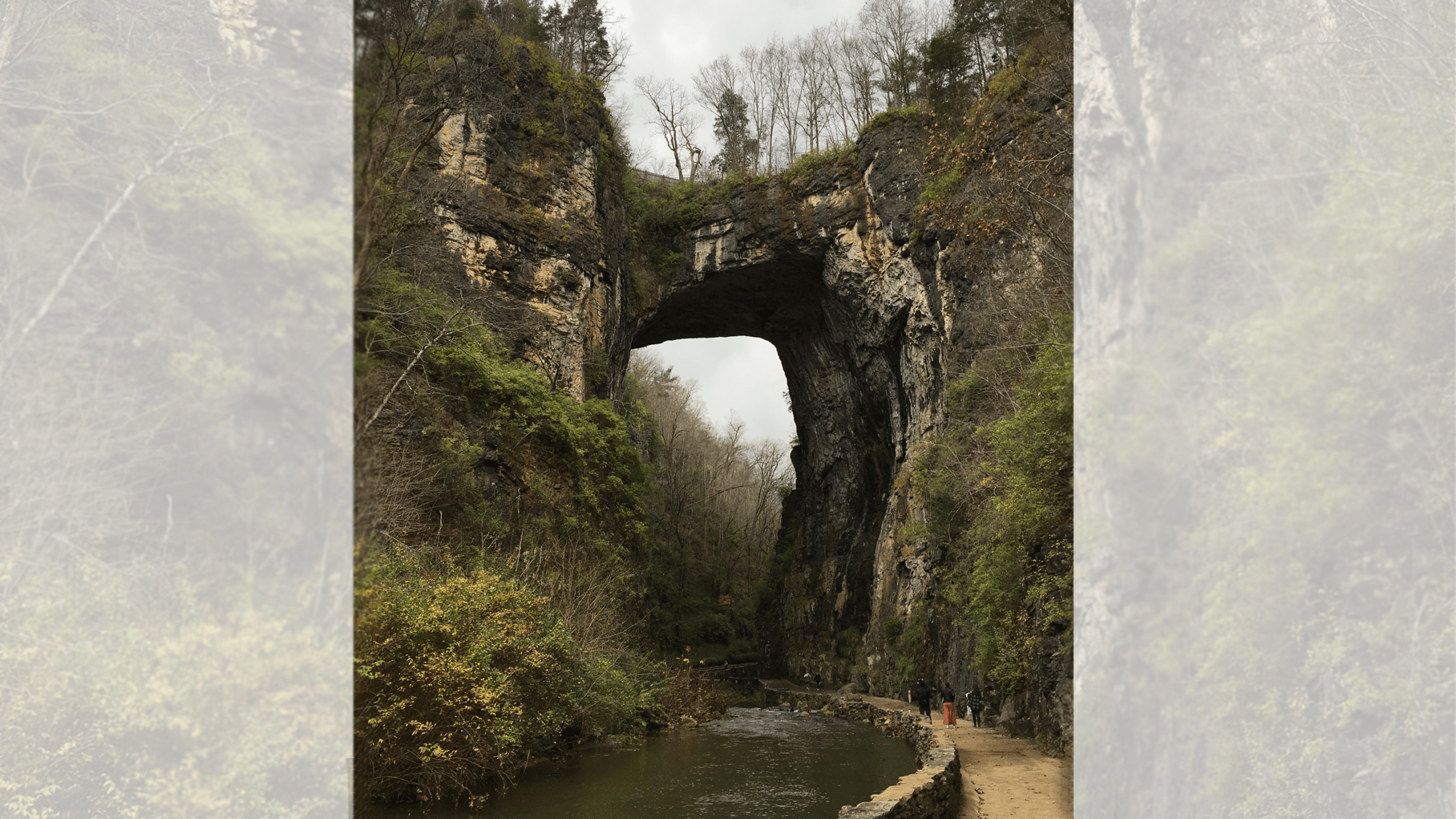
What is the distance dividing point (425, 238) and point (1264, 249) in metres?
12.0

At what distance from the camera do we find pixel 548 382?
19.7 metres

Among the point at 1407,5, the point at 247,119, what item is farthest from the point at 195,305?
the point at 1407,5

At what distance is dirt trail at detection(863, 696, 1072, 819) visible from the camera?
9.11 m

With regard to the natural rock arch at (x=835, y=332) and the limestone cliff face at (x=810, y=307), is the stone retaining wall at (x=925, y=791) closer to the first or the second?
the limestone cliff face at (x=810, y=307)

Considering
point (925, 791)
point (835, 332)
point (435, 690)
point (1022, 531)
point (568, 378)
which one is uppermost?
point (835, 332)

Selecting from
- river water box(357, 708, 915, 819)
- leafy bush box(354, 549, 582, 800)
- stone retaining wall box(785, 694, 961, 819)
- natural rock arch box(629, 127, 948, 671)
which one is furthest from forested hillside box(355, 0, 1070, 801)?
stone retaining wall box(785, 694, 961, 819)

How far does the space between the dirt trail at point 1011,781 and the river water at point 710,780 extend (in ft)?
3.73

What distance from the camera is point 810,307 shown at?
3114cm

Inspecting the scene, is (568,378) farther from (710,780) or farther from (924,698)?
(710,780)

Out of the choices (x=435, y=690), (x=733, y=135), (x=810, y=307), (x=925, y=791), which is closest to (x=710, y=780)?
(x=925, y=791)

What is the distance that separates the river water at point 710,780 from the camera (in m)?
9.21

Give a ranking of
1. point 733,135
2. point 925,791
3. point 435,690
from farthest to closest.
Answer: point 733,135 < point 435,690 < point 925,791

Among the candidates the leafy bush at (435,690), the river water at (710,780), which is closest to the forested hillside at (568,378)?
the leafy bush at (435,690)

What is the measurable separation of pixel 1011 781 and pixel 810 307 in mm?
22198
